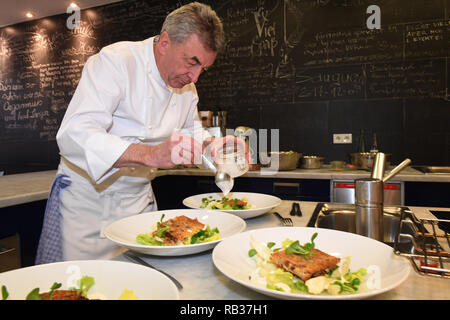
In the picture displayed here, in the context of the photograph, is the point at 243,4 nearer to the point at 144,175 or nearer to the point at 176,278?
the point at 144,175

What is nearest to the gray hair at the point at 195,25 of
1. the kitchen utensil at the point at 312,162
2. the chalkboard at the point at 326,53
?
the kitchen utensil at the point at 312,162

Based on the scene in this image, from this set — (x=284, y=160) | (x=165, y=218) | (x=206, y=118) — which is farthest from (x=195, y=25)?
(x=206, y=118)

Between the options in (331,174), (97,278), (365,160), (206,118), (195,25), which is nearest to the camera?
(97,278)

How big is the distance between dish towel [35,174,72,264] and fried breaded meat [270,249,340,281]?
3.73 feet

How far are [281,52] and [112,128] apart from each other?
2527 mm

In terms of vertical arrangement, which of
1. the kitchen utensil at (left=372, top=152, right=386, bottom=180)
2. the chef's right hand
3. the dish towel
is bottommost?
the dish towel

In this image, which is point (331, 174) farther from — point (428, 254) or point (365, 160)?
point (428, 254)

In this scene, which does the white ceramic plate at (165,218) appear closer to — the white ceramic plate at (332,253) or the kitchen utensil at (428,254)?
the white ceramic plate at (332,253)

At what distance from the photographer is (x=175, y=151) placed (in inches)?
42.6

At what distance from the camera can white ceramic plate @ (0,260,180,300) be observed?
626 millimetres

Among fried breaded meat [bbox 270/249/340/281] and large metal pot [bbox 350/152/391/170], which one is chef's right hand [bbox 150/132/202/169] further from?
large metal pot [bbox 350/152/391/170]

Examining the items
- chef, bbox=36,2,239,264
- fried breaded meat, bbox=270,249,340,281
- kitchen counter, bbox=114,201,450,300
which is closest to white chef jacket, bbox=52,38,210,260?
chef, bbox=36,2,239,264
